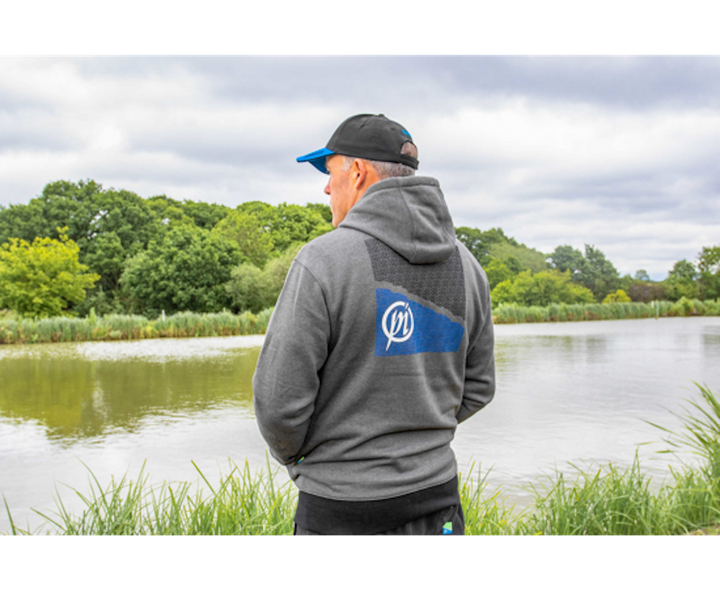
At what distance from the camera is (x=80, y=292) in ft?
73.3

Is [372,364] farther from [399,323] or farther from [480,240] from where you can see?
[480,240]

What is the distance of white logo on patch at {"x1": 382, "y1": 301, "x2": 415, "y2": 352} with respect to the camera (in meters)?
1.16

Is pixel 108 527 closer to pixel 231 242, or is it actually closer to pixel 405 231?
pixel 405 231

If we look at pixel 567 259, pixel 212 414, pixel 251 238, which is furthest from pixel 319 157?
pixel 567 259

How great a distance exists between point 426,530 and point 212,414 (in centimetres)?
545

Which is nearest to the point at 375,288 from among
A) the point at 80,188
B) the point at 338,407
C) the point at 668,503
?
the point at 338,407

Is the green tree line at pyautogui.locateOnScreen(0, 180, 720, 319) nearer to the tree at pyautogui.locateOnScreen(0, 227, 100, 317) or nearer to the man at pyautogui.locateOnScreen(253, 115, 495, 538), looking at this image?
the tree at pyautogui.locateOnScreen(0, 227, 100, 317)

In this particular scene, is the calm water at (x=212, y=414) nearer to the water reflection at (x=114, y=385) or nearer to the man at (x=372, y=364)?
the water reflection at (x=114, y=385)

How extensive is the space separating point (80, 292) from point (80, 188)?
14150 millimetres

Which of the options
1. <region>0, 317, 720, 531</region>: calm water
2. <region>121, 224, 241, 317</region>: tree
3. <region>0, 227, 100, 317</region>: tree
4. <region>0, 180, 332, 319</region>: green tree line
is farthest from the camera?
<region>121, 224, 241, 317</region>: tree

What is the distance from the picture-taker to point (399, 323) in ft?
3.85

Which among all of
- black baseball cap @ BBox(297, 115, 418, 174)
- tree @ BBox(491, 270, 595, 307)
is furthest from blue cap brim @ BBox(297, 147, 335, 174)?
tree @ BBox(491, 270, 595, 307)

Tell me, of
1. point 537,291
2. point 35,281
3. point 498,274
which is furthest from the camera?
point 498,274

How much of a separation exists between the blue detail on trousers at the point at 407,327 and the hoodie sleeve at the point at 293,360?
112mm
